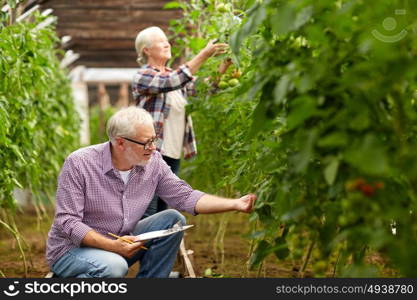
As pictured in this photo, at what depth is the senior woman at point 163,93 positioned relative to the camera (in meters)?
3.88

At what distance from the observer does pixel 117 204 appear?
2.91 meters

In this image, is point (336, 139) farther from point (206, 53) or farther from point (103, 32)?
point (103, 32)

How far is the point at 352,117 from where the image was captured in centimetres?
152

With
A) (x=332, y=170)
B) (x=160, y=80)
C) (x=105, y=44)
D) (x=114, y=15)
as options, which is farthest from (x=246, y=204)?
(x=105, y=44)

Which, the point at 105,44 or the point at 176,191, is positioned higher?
the point at 176,191

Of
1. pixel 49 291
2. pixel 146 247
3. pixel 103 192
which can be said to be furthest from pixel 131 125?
pixel 49 291

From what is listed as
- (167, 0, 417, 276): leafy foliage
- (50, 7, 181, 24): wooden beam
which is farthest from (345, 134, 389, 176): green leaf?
(50, 7, 181, 24): wooden beam

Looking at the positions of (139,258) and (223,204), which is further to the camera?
(139,258)

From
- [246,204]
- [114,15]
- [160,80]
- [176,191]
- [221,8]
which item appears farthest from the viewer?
[114,15]

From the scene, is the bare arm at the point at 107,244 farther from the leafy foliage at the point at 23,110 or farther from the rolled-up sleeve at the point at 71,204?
the leafy foliage at the point at 23,110

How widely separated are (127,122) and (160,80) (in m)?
1.12

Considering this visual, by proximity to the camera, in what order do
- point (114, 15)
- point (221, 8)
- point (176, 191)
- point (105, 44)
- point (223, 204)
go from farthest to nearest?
1. point (105, 44)
2. point (114, 15)
3. point (221, 8)
4. point (176, 191)
5. point (223, 204)

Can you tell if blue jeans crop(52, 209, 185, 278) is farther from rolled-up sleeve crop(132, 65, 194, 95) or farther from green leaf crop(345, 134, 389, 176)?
green leaf crop(345, 134, 389, 176)

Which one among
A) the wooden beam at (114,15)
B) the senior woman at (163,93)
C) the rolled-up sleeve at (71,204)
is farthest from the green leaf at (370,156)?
the wooden beam at (114,15)
